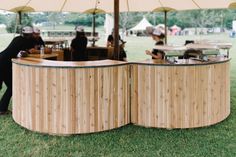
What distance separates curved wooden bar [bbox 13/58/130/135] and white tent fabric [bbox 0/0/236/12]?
13.7 ft

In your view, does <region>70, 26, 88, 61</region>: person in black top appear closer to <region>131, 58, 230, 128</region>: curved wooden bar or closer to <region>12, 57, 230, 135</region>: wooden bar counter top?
<region>12, 57, 230, 135</region>: wooden bar counter top

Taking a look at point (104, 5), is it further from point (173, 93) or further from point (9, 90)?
point (173, 93)

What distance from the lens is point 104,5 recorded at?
1089cm

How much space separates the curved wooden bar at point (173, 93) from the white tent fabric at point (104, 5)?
3.83m

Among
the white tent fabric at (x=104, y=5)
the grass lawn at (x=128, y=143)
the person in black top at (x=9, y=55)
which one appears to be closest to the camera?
the grass lawn at (x=128, y=143)

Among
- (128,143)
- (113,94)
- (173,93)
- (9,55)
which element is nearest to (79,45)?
(9,55)

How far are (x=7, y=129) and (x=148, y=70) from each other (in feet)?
7.72

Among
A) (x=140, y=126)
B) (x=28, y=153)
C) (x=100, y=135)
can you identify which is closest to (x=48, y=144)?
(x=28, y=153)

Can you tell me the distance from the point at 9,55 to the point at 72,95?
188cm

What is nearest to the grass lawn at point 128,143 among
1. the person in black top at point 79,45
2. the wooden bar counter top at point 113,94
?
the wooden bar counter top at point 113,94

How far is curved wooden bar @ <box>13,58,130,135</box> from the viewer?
16.4 feet

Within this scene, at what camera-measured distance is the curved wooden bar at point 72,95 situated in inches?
196

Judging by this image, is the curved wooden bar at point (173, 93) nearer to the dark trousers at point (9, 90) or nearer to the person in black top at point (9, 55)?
the person in black top at point (9, 55)

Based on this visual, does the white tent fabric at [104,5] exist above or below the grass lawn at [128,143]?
above
